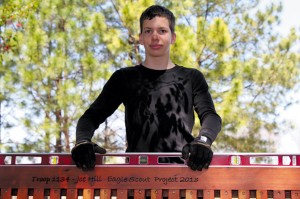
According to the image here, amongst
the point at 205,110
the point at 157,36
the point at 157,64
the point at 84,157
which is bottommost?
the point at 84,157

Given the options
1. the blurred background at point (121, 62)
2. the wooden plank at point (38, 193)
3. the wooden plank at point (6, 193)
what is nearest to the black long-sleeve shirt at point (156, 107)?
the wooden plank at point (38, 193)

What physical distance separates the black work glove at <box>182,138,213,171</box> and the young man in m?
0.22

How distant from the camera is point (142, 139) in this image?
2.52 meters

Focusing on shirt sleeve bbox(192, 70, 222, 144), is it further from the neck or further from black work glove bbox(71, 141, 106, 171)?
black work glove bbox(71, 141, 106, 171)

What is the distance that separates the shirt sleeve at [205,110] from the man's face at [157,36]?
0.82ft

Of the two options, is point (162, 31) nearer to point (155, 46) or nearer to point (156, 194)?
point (155, 46)

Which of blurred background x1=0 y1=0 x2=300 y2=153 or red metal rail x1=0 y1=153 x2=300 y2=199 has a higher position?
blurred background x1=0 y1=0 x2=300 y2=153

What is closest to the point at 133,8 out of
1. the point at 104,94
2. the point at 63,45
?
the point at 63,45

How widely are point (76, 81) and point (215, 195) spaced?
10.4 m

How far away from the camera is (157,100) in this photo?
8.55ft

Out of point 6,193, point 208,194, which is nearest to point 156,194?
point 208,194

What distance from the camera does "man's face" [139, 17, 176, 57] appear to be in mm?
2625

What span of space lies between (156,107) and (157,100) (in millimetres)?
47

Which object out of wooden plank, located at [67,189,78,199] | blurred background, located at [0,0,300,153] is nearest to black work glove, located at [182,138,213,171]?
wooden plank, located at [67,189,78,199]
